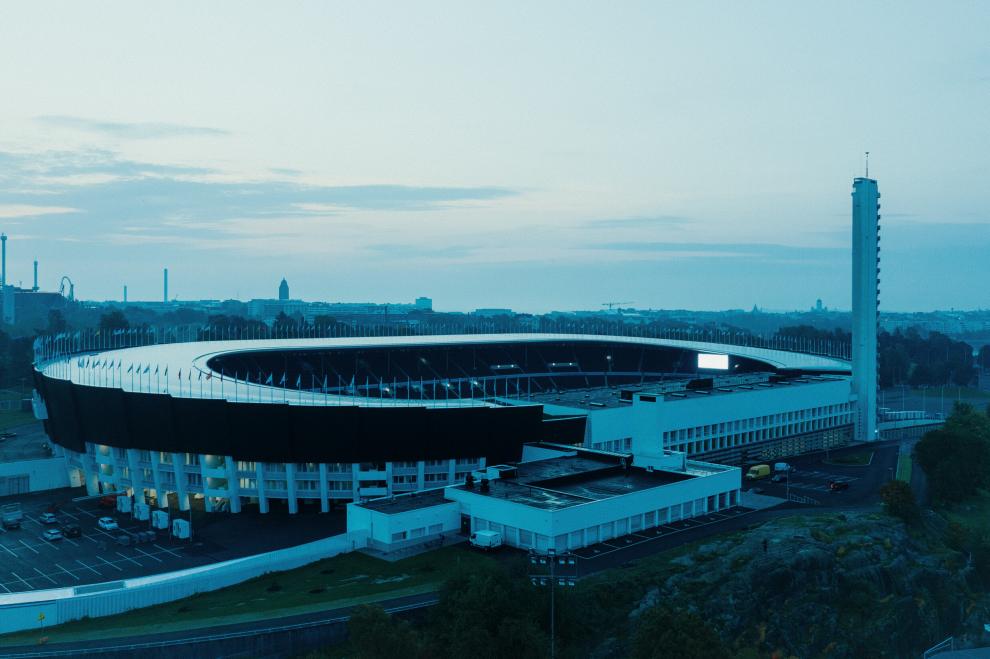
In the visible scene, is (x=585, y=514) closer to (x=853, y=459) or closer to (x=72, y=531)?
(x=72, y=531)

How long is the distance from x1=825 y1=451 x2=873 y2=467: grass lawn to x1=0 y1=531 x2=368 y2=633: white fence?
7108cm

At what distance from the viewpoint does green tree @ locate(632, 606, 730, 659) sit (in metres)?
49.8

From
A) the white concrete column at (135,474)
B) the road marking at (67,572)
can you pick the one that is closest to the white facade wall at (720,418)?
the white concrete column at (135,474)

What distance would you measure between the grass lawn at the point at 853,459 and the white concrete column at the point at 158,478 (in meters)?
85.3

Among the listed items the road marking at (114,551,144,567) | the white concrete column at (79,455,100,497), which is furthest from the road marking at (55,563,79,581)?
the white concrete column at (79,455,100,497)

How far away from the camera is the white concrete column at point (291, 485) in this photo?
93.6 m

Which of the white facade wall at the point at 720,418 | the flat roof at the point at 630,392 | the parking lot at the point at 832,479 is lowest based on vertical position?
the parking lot at the point at 832,479

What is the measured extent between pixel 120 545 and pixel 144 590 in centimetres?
1978

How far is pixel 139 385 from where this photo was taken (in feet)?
358

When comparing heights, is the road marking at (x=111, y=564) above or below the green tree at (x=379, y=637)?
below

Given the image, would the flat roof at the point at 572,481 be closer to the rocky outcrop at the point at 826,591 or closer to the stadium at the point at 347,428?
the stadium at the point at 347,428

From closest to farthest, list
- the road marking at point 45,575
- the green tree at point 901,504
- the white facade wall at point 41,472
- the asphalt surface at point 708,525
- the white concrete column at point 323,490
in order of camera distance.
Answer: the asphalt surface at point 708,525 → the road marking at point 45,575 → the green tree at point 901,504 → the white concrete column at point 323,490 → the white facade wall at point 41,472

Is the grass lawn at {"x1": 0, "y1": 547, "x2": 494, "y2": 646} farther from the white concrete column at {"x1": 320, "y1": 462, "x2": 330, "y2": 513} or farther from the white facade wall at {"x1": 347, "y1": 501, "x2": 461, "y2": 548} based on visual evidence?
the white concrete column at {"x1": 320, "y1": 462, "x2": 330, "y2": 513}

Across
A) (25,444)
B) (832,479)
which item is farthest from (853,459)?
(25,444)
